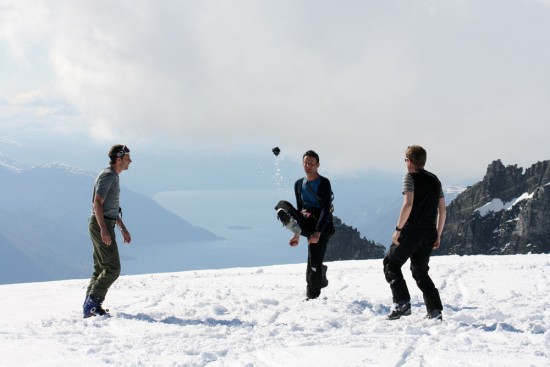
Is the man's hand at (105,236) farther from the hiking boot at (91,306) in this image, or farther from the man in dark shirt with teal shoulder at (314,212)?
the man in dark shirt with teal shoulder at (314,212)

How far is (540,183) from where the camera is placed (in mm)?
163875

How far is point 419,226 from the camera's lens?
7.50 m

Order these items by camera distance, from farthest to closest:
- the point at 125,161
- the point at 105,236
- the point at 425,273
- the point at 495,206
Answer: the point at 495,206 → the point at 125,161 → the point at 105,236 → the point at 425,273

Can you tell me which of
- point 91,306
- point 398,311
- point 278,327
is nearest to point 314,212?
point 398,311

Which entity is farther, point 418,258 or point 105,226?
point 105,226

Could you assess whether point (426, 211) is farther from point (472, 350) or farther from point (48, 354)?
point (48, 354)

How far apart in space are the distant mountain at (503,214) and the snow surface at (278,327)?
15342cm

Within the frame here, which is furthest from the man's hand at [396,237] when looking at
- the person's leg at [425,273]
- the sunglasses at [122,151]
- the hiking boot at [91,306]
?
the hiking boot at [91,306]

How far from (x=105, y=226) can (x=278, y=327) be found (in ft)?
10.1

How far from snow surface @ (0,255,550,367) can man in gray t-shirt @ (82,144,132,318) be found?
412mm

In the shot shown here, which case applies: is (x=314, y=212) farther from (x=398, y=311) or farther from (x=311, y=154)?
(x=398, y=311)

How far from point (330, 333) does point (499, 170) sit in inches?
7234

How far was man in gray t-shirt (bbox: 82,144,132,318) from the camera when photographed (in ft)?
26.7

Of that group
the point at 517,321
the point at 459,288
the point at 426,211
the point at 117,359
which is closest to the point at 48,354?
the point at 117,359
